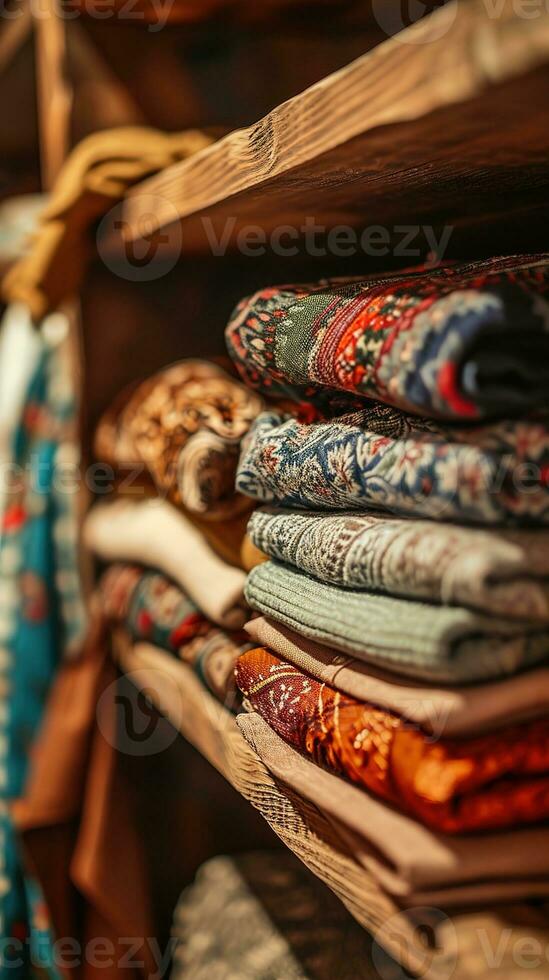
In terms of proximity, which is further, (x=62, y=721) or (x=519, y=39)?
(x=62, y=721)

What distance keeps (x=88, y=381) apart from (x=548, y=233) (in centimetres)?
59

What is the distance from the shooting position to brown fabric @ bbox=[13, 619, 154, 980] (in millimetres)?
924

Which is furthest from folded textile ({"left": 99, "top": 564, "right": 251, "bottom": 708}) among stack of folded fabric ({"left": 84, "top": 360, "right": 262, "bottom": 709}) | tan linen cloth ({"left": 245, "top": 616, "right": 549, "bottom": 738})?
tan linen cloth ({"left": 245, "top": 616, "right": 549, "bottom": 738})

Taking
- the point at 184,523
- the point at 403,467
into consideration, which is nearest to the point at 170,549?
the point at 184,523

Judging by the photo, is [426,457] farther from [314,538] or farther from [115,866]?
[115,866]

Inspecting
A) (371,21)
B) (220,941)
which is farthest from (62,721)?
(371,21)

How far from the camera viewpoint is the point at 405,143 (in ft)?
1.45

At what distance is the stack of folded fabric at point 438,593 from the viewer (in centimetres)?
41

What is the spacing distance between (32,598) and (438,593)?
0.73 m

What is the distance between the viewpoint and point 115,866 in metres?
0.94

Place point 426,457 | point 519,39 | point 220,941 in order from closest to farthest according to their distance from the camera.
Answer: point 519,39 → point 426,457 → point 220,941

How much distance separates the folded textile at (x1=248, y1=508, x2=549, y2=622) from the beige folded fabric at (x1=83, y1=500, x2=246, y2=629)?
190 mm

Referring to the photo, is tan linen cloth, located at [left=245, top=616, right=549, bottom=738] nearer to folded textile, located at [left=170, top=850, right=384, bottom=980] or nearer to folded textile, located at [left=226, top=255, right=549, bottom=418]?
folded textile, located at [left=226, top=255, right=549, bottom=418]

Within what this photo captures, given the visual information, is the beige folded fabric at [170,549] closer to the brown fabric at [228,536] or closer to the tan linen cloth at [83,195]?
the brown fabric at [228,536]
